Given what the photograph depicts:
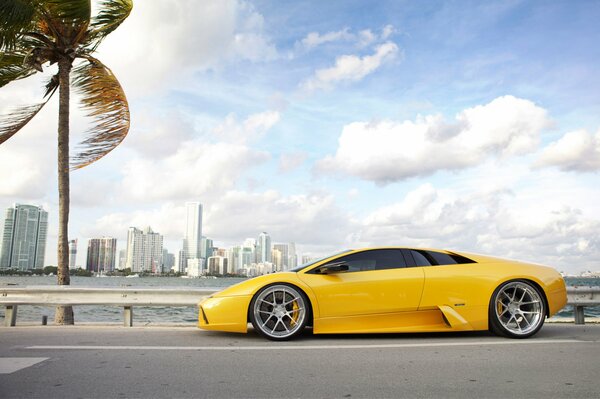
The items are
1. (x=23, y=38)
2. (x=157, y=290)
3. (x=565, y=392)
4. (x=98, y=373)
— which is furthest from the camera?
(x=23, y=38)

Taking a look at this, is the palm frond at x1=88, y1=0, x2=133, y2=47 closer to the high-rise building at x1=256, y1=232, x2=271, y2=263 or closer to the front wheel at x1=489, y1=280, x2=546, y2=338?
the front wheel at x1=489, y1=280, x2=546, y2=338

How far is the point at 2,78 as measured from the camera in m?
11.0

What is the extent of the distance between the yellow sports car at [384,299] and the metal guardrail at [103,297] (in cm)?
174

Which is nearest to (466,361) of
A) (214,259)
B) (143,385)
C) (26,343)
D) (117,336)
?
(143,385)

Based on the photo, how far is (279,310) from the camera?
649 centimetres

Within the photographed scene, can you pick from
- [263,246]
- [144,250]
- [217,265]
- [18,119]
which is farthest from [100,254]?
[18,119]

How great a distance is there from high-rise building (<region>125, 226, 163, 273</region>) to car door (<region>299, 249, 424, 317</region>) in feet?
374

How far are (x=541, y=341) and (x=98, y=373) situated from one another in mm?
5251

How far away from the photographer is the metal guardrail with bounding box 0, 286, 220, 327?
8250mm

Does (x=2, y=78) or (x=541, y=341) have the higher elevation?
(x=2, y=78)

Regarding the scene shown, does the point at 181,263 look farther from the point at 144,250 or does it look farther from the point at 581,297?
the point at 581,297

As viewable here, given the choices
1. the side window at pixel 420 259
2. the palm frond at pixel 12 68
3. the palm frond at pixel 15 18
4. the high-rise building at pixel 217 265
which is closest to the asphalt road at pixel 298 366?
the side window at pixel 420 259

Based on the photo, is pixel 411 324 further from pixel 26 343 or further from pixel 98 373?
pixel 26 343

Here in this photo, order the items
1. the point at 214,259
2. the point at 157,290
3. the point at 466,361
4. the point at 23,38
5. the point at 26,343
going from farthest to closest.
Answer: the point at 214,259
the point at 23,38
the point at 157,290
the point at 26,343
the point at 466,361
